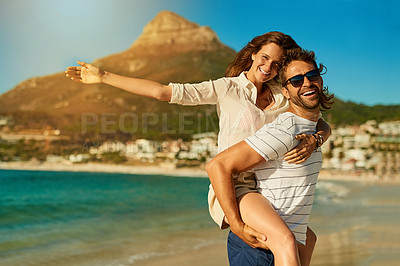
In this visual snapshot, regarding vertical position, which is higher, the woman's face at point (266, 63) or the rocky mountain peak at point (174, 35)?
the rocky mountain peak at point (174, 35)

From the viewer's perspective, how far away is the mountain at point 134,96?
5838 centimetres

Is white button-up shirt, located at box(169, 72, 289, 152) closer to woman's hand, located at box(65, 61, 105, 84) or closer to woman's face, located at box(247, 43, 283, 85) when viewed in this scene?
woman's face, located at box(247, 43, 283, 85)

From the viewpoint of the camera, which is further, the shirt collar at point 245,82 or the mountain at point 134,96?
the mountain at point 134,96

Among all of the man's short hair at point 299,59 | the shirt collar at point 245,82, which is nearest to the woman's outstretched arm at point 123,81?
the shirt collar at point 245,82

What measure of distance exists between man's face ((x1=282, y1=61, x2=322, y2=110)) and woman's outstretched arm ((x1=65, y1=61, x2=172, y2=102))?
0.49 meters

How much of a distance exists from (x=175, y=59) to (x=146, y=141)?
101 ft

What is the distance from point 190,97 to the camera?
172 cm

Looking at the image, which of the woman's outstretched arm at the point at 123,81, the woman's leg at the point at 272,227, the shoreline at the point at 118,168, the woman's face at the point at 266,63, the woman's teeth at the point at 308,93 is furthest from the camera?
the shoreline at the point at 118,168

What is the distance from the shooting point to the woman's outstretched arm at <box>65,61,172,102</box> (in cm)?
170

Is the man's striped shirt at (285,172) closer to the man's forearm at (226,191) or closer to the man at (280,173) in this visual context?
the man at (280,173)

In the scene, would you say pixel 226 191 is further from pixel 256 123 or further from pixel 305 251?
pixel 305 251

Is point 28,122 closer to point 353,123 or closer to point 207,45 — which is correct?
point 207,45

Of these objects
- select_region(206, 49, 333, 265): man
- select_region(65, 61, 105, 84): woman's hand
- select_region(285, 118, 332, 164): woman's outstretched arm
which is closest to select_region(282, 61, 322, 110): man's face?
select_region(206, 49, 333, 265): man

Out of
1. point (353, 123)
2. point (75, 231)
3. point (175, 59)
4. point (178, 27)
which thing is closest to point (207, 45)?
point (175, 59)
